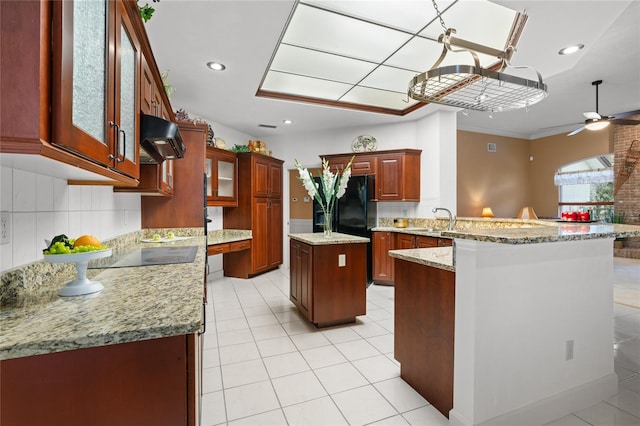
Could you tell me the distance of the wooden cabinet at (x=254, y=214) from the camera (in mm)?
5020

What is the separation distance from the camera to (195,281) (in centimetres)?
144

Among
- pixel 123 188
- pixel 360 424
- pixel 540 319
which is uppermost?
pixel 123 188

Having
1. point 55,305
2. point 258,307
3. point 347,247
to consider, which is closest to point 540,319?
point 347,247

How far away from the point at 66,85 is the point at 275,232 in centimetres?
491

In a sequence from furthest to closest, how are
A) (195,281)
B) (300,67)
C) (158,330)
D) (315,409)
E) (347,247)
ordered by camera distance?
(300,67), (347,247), (315,409), (195,281), (158,330)

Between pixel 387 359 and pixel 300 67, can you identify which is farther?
pixel 300 67

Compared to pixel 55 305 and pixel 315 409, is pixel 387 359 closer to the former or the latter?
pixel 315 409

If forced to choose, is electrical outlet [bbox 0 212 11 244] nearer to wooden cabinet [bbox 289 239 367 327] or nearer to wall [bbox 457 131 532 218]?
wooden cabinet [bbox 289 239 367 327]

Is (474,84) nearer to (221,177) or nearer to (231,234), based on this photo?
(221,177)

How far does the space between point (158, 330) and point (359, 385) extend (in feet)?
5.37

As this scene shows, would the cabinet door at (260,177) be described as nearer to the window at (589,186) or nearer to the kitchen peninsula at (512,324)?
the kitchen peninsula at (512,324)

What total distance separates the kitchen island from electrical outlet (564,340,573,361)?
6.81ft

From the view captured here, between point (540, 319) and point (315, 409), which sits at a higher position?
point (540, 319)

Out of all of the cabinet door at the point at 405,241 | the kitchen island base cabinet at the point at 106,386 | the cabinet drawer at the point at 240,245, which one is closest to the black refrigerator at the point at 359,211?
the cabinet door at the point at 405,241
